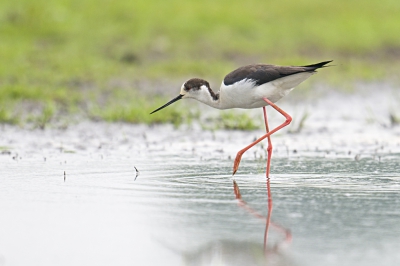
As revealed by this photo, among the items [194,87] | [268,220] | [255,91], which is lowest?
[268,220]

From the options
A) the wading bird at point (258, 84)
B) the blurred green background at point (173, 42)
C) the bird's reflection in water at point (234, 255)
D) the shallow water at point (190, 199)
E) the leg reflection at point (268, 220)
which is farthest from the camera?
the blurred green background at point (173, 42)

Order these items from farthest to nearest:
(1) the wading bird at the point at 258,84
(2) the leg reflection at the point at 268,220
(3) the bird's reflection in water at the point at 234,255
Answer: (1) the wading bird at the point at 258,84
(2) the leg reflection at the point at 268,220
(3) the bird's reflection in water at the point at 234,255

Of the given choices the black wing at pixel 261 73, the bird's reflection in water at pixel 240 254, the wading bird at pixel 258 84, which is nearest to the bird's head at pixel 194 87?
the wading bird at pixel 258 84

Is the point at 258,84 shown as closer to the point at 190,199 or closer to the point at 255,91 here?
the point at 255,91

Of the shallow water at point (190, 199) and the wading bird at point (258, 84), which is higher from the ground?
the wading bird at point (258, 84)

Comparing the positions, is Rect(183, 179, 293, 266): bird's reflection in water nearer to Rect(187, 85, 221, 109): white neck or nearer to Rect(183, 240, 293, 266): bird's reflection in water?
Rect(183, 240, 293, 266): bird's reflection in water

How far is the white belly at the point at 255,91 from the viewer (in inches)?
282

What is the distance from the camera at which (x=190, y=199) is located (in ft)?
18.7

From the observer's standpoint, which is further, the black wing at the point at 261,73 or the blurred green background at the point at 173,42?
the blurred green background at the point at 173,42

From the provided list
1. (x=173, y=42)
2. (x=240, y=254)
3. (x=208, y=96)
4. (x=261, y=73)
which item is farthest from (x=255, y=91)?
(x=173, y=42)

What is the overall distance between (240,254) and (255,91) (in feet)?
10.4

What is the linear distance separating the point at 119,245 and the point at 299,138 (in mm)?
5109

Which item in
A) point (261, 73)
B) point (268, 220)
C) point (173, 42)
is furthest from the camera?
point (173, 42)

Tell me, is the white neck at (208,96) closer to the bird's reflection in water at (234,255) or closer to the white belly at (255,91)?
the white belly at (255,91)
